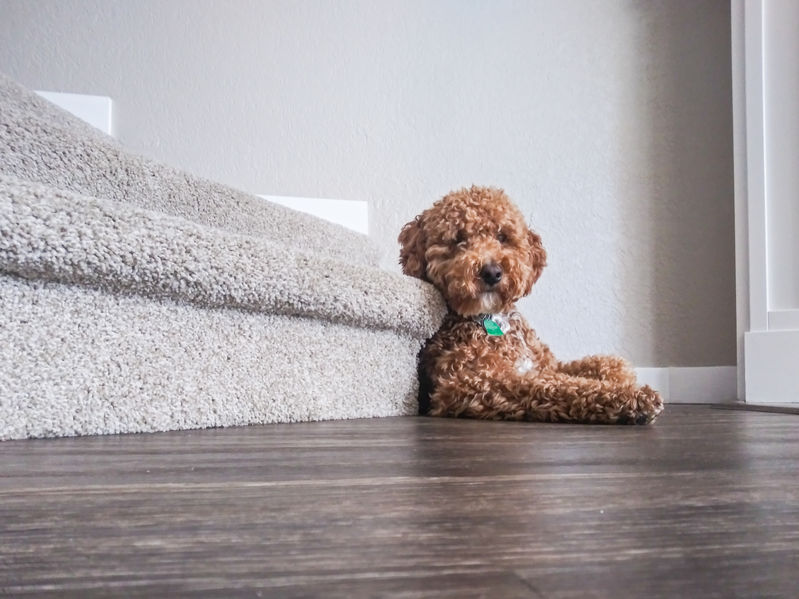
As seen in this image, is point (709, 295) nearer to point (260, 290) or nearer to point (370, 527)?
point (260, 290)

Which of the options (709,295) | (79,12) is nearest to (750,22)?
→ (709,295)

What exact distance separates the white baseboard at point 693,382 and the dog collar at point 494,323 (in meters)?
0.98

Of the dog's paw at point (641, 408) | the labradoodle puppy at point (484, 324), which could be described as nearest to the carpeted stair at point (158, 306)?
the labradoodle puppy at point (484, 324)

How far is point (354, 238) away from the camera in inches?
66.8

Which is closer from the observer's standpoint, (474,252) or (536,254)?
(474,252)

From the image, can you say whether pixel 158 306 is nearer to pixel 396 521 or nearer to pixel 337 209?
pixel 396 521

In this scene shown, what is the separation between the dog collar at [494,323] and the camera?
1385 millimetres

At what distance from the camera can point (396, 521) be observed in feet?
1.34

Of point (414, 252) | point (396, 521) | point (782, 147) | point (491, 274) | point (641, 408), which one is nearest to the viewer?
point (396, 521)

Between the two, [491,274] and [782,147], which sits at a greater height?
[782,147]

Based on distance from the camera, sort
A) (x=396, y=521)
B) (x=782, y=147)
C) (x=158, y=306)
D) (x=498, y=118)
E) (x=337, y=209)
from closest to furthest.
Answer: (x=396, y=521) → (x=158, y=306) → (x=782, y=147) → (x=337, y=209) → (x=498, y=118)

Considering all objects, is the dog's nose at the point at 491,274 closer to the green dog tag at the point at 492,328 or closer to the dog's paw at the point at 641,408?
the green dog tag at the point at 492,328

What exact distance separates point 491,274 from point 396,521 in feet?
3.16

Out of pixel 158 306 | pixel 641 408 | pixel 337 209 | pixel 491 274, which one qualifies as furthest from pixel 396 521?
pixel 337 209
